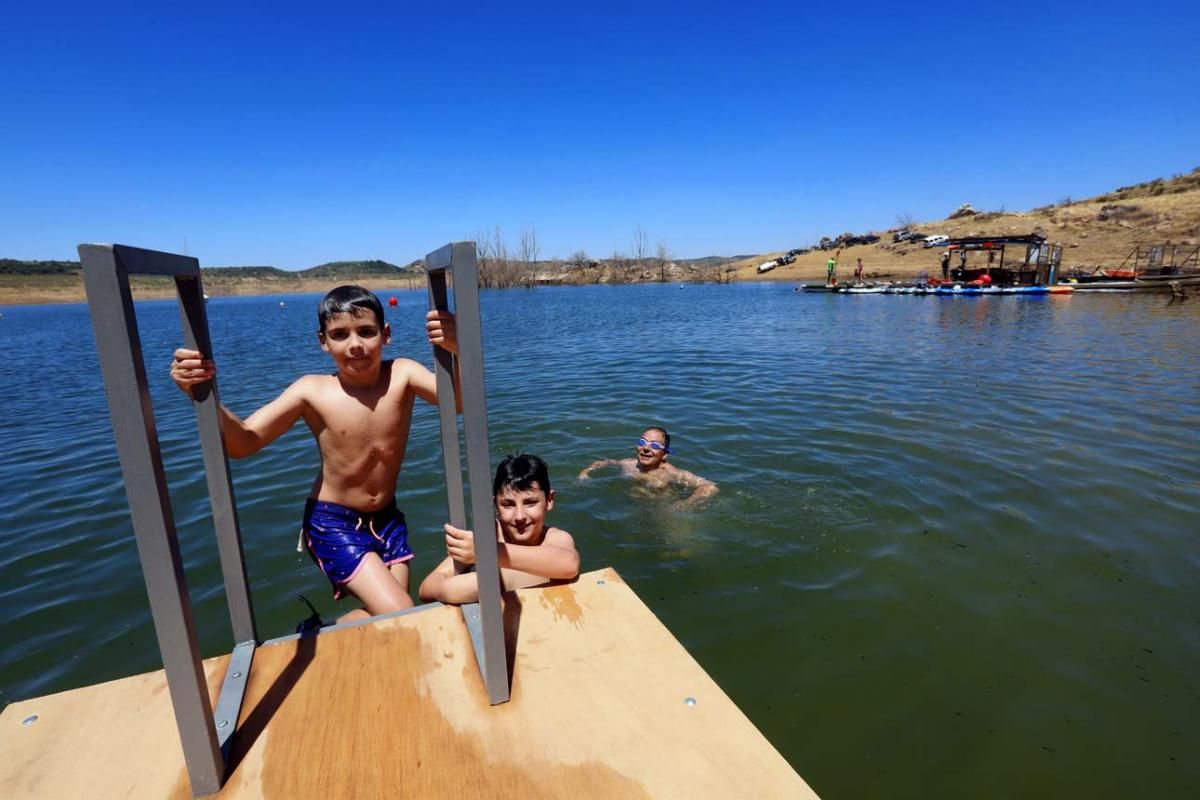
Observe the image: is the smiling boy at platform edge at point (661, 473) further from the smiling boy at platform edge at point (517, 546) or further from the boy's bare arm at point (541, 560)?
the boy's bare arm at point (541, 560)

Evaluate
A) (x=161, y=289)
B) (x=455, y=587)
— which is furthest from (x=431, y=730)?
(x=161, y=289)

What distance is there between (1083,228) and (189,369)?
6409cm

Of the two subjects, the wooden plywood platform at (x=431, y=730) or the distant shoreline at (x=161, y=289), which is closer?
the wooden plywood platform at (x=431, y=730)

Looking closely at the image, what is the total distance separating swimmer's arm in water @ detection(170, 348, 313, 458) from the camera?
6.55 ft

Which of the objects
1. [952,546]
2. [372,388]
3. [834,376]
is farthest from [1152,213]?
[372,388]

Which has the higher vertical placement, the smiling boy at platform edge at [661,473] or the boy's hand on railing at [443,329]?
the boy's hand on railing at [443,329]

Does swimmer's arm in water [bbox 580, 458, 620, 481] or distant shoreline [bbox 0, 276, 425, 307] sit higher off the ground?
distant shoreline [bbox 0, 276, 425, 307]

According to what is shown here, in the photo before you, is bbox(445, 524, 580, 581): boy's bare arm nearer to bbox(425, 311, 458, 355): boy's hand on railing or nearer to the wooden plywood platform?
the wooden plywood platform

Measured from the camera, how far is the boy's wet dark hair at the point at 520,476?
322 cm

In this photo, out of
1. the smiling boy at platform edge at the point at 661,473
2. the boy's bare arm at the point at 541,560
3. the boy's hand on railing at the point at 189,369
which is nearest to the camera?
the boy's hand on railing at the point at 189,369

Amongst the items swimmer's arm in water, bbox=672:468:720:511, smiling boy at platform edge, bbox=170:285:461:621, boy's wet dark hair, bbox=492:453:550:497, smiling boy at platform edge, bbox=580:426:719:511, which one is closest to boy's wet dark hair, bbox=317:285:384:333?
smiling boy at platform edge, bbox=170:285:461:621

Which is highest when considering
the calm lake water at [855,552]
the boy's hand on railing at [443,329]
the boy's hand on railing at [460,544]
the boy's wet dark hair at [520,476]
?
the boy's hand on railing at [443,329]

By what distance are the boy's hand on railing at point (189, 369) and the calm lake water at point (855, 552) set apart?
9.36ft

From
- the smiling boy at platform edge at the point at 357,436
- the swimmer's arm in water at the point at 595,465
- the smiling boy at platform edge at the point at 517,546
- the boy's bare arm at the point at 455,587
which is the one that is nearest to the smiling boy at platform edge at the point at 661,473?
the swimmer's arm in water at the point at 595,465
